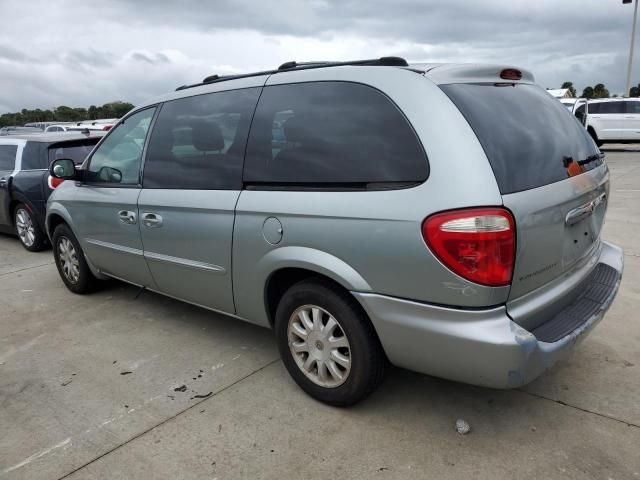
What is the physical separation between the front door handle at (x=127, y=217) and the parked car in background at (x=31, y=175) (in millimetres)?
3339

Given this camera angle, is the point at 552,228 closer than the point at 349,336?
Yes

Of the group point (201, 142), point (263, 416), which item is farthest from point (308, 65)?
point (263, 416)

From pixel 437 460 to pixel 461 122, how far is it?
1.54 metres

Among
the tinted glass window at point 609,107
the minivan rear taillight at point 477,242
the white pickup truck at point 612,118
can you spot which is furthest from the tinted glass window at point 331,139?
the tinted glass window at point 609,107

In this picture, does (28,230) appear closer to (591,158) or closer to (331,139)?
(331,139)

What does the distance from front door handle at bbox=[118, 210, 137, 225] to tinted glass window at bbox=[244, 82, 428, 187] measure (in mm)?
1220

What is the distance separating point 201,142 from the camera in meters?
3.26

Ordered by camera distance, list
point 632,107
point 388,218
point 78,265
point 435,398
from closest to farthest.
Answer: point 388,218
point 435,398
point 78,265
point 632,107

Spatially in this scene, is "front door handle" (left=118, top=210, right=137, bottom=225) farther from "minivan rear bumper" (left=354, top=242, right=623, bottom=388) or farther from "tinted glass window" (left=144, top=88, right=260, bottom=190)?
"minivan rear bumper" (left=354, top=242, right=623, bottom=388)

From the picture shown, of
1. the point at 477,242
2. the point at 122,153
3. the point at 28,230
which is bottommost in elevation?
the point at 28,230

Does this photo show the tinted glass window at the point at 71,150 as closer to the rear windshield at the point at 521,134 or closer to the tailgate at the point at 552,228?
the rear windshield at the point at 521,134

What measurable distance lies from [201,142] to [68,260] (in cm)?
238

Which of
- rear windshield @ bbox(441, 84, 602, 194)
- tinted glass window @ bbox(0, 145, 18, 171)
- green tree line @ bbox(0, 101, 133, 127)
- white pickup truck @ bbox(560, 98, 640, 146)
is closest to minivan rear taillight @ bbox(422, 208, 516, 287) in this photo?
rear windshield @ bbox(441, 84, 602, 194)

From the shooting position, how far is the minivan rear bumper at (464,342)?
2123 mm
